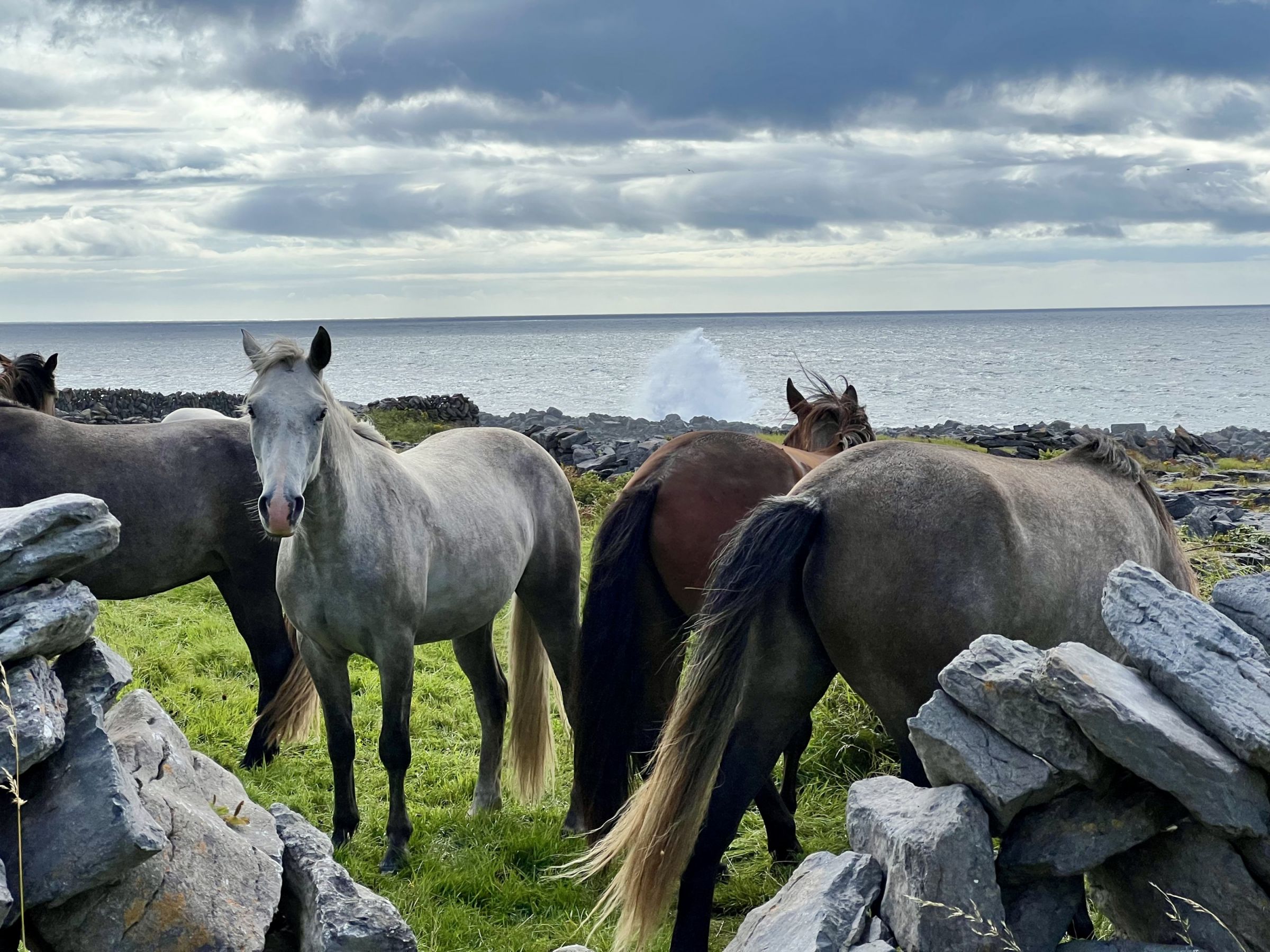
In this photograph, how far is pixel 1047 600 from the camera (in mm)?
3693

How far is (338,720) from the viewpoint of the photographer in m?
5.20

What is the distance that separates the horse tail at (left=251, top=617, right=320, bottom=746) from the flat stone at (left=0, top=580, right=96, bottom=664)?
2744 millimetres

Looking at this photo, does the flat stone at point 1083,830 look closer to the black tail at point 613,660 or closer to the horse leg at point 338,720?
the black tail at point 613,660

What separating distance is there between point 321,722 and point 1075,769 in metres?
5.32

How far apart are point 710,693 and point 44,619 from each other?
213 centimetres

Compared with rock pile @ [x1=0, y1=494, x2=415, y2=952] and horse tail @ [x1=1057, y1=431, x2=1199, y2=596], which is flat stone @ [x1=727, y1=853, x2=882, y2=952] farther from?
horse tail @ [x1=1057, y1=431, x2=1199, y2=596]

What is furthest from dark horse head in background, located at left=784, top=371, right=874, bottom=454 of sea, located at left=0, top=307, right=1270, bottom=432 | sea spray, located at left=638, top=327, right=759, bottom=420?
sea spray, located at left=638, top=327, right=759, bottom=420

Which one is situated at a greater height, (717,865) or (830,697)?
(717,865)

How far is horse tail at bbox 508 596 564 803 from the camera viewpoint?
6.02 metres

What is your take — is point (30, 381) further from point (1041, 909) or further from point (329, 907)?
point (1041, 909)

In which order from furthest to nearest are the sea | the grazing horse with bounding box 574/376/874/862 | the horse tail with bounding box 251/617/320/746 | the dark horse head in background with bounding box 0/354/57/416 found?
1. the sea
2. the dark horse head in background with bounding box 0/354/57/416
3. the horse tail with bounding box 251/617/320/746
4. the grazing horse with bounding box 574/376/874/862

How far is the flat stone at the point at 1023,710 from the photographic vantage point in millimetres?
2941

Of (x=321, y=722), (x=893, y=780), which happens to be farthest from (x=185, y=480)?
(x=893, y=780)

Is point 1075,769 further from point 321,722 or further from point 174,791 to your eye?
point 321,722
